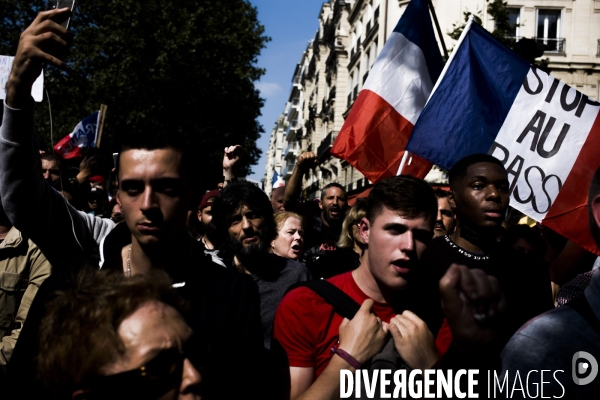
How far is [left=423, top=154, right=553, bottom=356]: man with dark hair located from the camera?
11.1 feet

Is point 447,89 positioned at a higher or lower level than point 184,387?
higher

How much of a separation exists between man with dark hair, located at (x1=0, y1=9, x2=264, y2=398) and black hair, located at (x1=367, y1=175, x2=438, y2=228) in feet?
2.66

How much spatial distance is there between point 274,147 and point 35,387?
128975mm

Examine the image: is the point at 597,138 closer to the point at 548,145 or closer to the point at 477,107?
the point at 548,145

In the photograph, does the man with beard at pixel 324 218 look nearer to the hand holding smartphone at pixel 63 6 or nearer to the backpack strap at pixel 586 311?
the hand holding smartphone at pixel 63 6

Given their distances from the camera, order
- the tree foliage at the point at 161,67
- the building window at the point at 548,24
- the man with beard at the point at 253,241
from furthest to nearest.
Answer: the tree foliage at the point at 161,67 < the building window at the point at 548,24 < the man with beard at the point at 253,241

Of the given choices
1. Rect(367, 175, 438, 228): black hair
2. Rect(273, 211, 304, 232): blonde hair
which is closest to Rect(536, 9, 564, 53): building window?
Rect(273, 211, 304, 232): blonde hair

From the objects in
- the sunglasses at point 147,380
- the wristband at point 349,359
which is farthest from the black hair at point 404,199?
the sunglasses at point 147,380

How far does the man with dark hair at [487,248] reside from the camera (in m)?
3.38

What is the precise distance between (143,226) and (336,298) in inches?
33.2

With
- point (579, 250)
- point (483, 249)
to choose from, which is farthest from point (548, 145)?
point (483, 249)

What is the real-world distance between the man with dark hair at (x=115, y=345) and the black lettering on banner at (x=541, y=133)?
353 cm

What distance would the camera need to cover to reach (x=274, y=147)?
5138 inches

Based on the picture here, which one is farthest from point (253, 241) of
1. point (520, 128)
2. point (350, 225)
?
point (520, 128)
